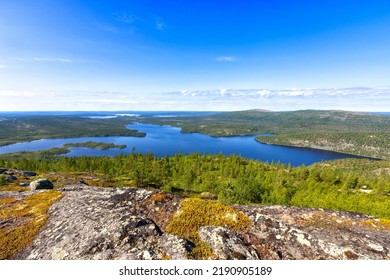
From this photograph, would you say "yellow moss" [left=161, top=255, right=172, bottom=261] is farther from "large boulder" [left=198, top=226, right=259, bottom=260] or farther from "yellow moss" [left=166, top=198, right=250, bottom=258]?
"large boulder" [left=198, top=226, right=259, bottom=260]

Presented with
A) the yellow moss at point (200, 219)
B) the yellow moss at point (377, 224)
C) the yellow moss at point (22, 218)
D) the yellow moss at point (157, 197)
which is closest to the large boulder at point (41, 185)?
the yellow moss at point (22, 218)

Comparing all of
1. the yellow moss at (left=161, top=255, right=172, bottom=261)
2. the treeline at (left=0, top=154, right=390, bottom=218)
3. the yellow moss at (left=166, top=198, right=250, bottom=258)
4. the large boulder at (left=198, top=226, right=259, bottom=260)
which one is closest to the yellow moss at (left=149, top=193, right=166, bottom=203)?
the yellow moss at (left=166, top=198, right=250, bottom=258)

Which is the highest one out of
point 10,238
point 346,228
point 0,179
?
point 10,238
